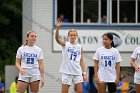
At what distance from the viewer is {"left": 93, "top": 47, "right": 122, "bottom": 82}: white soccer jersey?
19.0 m

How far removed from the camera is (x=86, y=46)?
107 ft

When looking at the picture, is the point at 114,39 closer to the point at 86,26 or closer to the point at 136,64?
the point at 86,26

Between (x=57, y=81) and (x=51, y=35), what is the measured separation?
223 centimetres

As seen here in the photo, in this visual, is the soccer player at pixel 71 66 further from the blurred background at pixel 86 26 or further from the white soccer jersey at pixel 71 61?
the blurred background at pixel 86 26

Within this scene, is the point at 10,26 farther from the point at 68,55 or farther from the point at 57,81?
the point at 68,55

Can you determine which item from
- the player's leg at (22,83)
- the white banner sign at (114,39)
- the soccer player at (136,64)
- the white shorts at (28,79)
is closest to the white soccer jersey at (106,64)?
Result: the soccer player at (136,64)

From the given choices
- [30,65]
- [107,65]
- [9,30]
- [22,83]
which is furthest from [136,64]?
[9,30]

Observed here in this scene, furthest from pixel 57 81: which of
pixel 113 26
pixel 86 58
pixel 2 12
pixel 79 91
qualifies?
pixel 2 12

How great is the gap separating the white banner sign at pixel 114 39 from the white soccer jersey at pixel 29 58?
13956 mm

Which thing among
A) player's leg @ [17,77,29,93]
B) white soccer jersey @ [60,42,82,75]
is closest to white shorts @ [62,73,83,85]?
Result: white soccer jersey @ [60,42,82,75]

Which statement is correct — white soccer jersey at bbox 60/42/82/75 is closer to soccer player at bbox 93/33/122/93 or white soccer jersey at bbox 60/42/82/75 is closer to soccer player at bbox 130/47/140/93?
soccer player at bbox 93/33/122/93

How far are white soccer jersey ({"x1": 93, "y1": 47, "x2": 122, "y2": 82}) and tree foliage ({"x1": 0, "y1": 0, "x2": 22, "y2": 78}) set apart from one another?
30.6m

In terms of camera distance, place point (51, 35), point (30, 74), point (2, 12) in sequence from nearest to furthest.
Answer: point (30, 74)
point (51, 35)
point (2, 12)

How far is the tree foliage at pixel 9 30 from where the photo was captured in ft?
165
